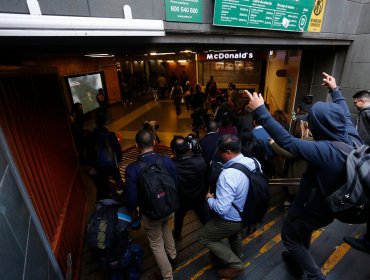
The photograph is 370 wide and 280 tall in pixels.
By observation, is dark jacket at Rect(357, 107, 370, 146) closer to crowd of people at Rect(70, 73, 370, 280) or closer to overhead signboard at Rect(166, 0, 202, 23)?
crowd of people at Rect(70, 73, 370, 280)

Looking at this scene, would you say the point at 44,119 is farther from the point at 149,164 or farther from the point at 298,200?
the point at 298,200

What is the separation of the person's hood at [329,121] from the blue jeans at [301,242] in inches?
32.4

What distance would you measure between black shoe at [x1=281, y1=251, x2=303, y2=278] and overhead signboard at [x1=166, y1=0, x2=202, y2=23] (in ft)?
9.77

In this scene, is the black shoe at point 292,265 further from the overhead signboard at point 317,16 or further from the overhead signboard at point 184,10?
the overhead signboard at point 317,16

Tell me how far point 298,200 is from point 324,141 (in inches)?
25.0

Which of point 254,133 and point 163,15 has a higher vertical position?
point 163,15

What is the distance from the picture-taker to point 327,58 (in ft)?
18.9

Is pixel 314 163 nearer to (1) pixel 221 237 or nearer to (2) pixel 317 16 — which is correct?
(1) pixel 221 237

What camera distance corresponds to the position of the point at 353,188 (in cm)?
167

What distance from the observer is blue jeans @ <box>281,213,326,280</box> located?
2045mm

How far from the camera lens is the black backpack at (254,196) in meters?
2.13

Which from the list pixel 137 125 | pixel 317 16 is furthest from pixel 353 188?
pixel 137 125

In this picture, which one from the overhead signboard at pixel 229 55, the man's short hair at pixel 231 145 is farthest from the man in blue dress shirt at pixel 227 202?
the overhead signboard at pixel 229 55

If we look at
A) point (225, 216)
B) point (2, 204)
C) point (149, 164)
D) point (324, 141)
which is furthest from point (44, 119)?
point (324, 141)
